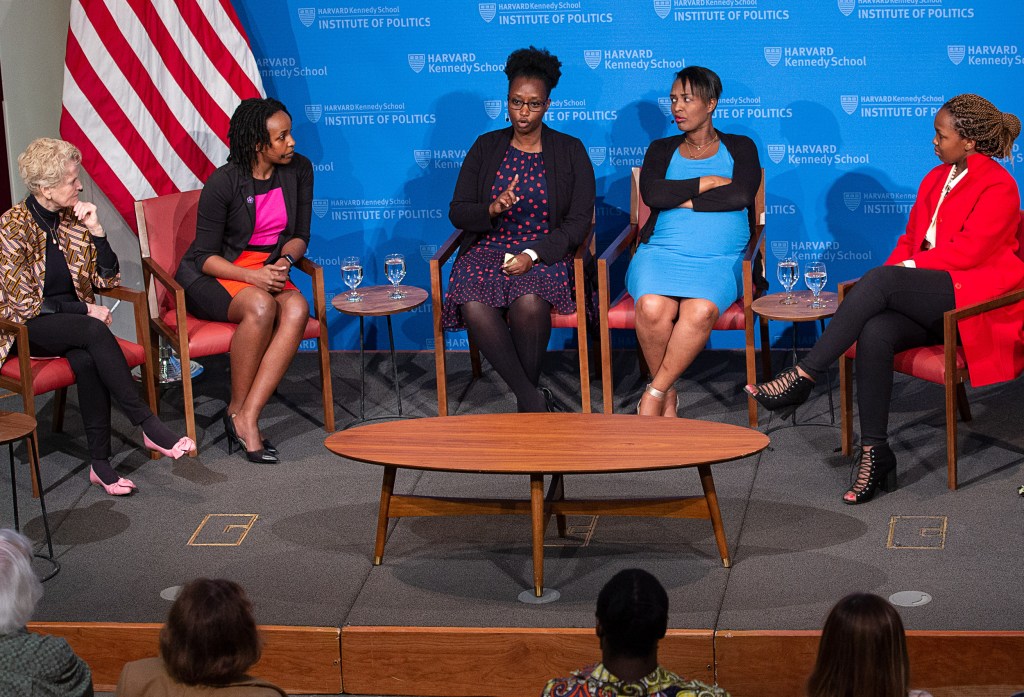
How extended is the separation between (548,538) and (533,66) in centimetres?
205

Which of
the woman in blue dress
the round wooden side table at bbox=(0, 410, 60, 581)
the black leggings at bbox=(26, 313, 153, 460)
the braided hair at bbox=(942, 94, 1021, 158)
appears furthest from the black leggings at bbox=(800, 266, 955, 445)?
the round wooden side table at bbox=(0, 410, 60, 581)

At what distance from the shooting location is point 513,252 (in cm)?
570

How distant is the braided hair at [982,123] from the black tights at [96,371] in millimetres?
2963

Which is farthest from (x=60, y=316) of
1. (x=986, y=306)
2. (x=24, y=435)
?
(x=986, y=306)

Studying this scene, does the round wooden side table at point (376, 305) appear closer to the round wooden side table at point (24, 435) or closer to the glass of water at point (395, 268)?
the glass of water at point (395, 268)

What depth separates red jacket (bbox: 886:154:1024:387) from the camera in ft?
15.6

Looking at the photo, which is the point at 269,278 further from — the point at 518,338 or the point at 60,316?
the point at 518,338

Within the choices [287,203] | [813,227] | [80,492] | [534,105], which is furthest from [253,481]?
[813,227]

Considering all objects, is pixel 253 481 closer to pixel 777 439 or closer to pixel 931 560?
pixel 777 439

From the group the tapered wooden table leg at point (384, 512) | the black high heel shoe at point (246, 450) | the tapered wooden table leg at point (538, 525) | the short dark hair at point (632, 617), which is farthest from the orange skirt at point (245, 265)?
the short dark hair at point (632, 617)

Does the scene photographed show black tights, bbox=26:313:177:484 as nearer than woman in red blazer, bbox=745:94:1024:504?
No

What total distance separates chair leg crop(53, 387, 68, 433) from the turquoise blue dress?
2.31m

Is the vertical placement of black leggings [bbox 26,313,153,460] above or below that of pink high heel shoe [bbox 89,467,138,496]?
above

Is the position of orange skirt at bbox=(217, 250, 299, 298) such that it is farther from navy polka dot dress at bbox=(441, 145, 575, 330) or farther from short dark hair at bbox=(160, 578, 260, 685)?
short dark hair at bbox=(160, 578, 260, 685)
